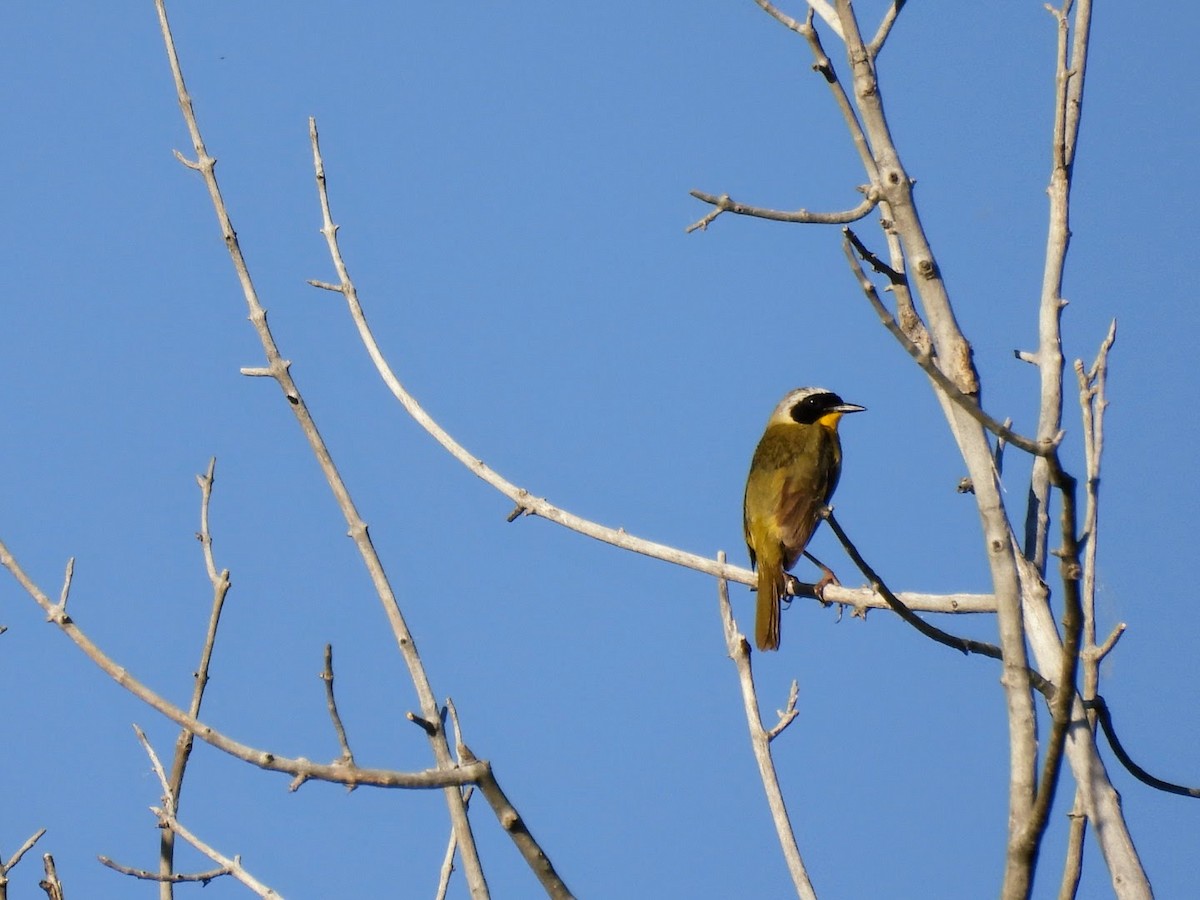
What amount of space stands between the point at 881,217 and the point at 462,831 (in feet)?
7.53

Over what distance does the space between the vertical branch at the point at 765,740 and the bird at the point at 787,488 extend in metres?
1.87

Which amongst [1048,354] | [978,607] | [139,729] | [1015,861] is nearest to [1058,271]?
[1048,354]

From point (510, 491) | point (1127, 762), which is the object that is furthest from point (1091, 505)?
point (510, 491)

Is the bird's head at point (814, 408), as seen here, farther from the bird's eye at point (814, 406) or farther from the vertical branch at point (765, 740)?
the vertical branch at point (765, 740)

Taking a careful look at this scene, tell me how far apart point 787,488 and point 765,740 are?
3.45m

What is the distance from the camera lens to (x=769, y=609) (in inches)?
254

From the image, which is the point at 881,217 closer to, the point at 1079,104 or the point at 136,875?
the point at 1079,104

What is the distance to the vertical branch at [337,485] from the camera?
354cm

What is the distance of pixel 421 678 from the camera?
3.82 metres

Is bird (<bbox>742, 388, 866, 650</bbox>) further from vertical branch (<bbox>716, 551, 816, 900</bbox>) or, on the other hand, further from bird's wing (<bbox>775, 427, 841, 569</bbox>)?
vertical branch (<bbox>716, 551, 816, 900</bbox>)

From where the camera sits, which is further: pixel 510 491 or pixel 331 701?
pixel 510 491

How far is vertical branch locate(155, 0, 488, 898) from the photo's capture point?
3.54 meters

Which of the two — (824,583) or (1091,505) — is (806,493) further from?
(1091,505)

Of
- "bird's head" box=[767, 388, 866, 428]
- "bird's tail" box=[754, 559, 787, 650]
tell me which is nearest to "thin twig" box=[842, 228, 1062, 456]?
"bird's tail" box=[754, 559, 787, 650]
